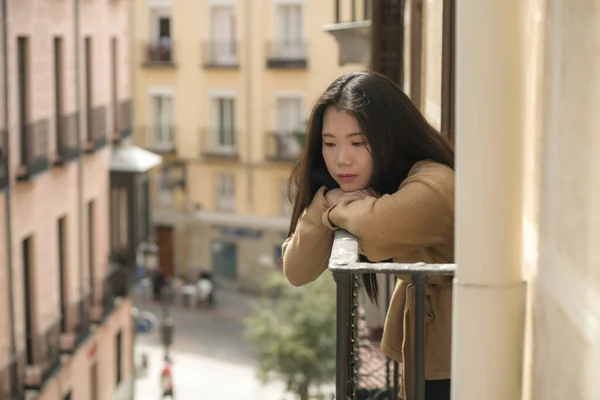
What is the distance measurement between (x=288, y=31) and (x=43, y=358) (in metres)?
15.7

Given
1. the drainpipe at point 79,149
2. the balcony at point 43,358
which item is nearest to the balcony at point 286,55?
the drainpipe at point 79,149

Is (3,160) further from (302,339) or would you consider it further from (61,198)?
(302,339)

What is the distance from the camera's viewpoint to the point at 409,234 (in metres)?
3.33

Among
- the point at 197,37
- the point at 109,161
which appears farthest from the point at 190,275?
the point at 109,161

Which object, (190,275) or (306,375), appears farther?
(190,275)

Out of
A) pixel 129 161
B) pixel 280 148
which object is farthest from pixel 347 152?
pixel 280 148

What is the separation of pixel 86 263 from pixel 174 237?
12472 mm

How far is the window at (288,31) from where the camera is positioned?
31.6 meters

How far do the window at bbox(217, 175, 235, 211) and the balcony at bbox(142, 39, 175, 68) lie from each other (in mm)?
3225

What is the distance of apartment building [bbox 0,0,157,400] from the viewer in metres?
17.0

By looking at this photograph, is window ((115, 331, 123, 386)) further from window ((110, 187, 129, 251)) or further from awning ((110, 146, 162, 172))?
awning ((110, 146, 162, 172))

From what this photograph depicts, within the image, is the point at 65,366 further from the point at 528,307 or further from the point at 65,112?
the point at 528,307

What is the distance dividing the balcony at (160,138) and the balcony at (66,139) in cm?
1320

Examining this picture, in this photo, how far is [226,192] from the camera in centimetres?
3322
